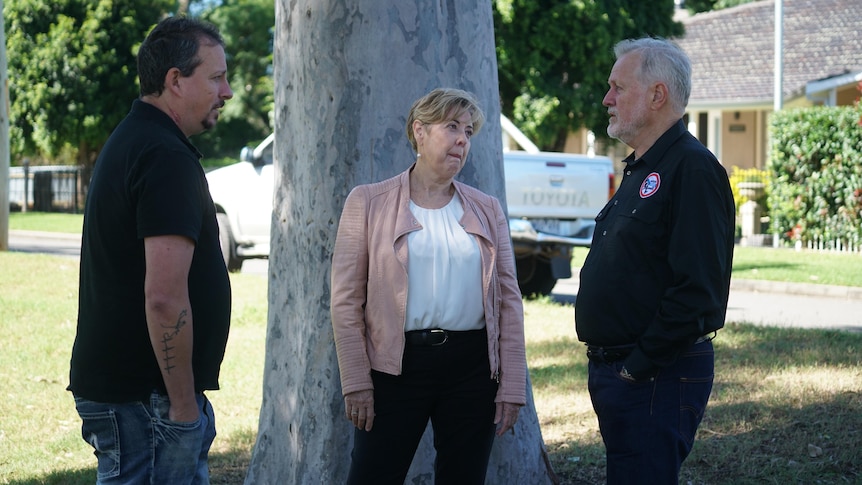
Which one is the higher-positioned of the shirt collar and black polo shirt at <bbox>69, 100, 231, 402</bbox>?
the shirt collar

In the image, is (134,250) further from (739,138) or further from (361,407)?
(739,138)

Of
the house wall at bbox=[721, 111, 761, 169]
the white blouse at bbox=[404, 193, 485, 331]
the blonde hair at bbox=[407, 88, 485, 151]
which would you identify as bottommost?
the white blouse at bbox=[404, 193, 485, 331]

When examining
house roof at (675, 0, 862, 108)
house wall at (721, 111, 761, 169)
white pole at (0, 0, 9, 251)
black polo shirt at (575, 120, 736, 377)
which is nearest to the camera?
black polo shirt at (575, 120, 736, 377)

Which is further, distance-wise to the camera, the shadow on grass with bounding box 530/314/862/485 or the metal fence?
the metal fence

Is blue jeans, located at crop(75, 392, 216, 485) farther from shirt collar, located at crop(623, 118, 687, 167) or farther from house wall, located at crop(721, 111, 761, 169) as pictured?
house wall, located at crop(721, 111, 761, 169)

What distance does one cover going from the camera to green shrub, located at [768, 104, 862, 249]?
18.1m

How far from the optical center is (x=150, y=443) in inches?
126

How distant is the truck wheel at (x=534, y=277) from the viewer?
488 inches

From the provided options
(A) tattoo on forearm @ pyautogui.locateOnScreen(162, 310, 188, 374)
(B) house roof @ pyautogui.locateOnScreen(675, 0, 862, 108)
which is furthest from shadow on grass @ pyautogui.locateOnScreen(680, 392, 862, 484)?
(B) house roof @ pyautogui.locateOnScreen(675, 0, 862, 108)

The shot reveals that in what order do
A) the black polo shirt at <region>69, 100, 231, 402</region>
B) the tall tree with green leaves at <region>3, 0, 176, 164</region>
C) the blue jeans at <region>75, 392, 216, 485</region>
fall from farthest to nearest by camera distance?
the tall tree with green leaves at <region>3, 0, 176, 164</region> < the blue jeans at <region>75, 392, 216, 485</region> < the black polo shirt at <region>69, 100, 231, 402</region>

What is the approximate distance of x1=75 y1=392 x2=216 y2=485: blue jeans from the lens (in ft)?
10.4

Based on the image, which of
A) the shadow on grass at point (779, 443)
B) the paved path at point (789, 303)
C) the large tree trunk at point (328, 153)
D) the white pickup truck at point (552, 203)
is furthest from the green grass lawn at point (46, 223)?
the large tree trunk at point (328, 153)

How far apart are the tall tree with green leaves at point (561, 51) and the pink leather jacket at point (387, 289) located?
23.2 metres

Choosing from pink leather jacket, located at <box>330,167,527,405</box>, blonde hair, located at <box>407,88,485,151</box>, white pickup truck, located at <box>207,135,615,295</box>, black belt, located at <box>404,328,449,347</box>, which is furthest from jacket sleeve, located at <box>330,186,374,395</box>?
white pickup truck, located at <box>207,135,615,295</box>
